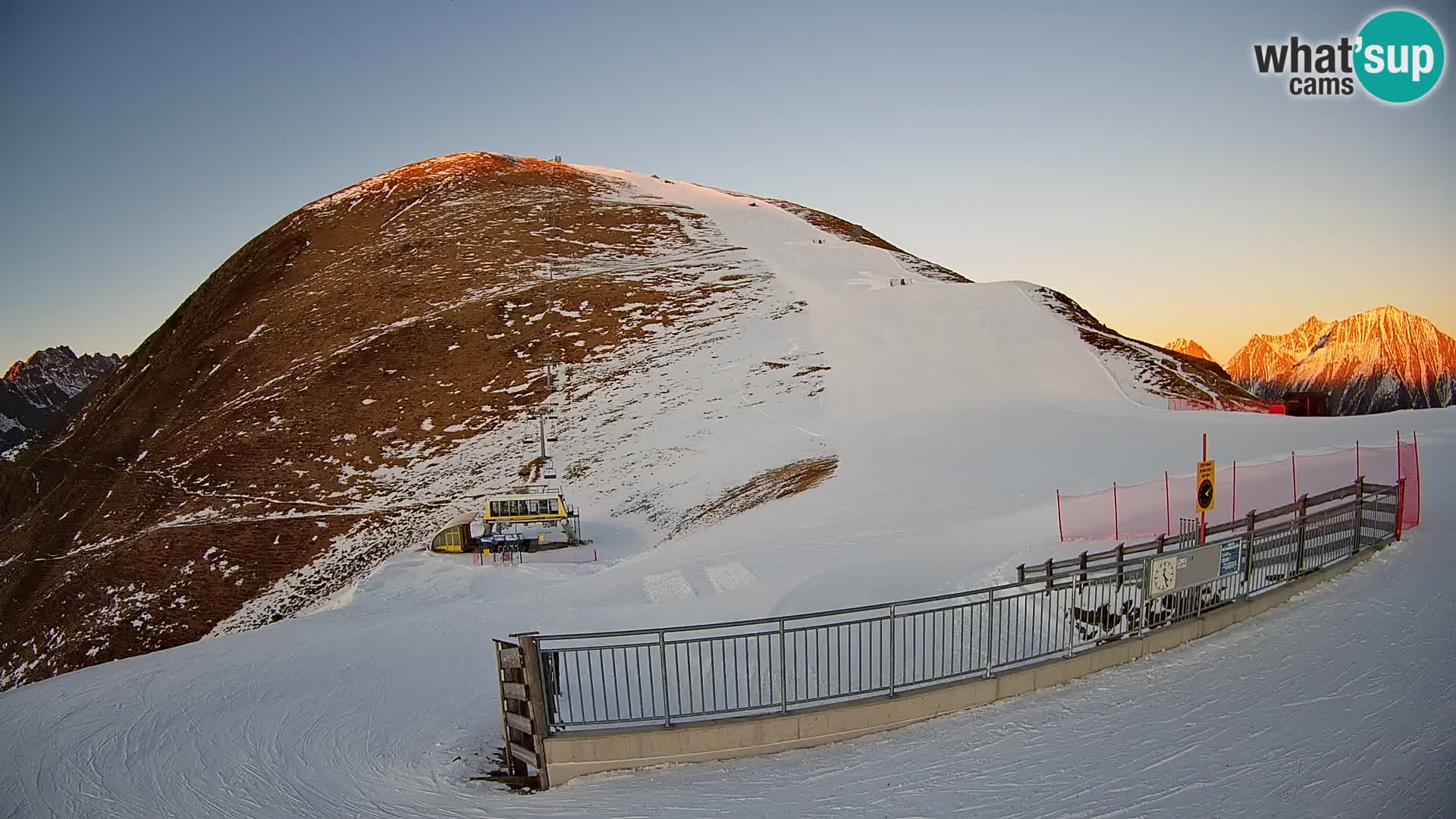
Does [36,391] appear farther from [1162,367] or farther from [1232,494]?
[1232,494]

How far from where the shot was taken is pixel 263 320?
6338cm

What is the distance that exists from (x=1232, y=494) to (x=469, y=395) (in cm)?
4069

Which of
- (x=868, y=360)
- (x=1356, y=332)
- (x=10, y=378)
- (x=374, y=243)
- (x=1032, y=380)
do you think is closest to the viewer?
(x=1032, y=380)

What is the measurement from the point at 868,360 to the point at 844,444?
1307 centimetres

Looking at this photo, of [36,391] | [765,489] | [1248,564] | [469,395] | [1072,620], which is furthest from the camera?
[36,391]

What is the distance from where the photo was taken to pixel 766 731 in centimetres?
945

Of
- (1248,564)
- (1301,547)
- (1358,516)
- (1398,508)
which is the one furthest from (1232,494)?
(1248,564)

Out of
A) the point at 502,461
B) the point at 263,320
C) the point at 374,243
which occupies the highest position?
the point at 374,243

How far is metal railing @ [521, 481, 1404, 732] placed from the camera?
964 centimetres

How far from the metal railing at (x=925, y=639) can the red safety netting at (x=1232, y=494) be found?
2791mm

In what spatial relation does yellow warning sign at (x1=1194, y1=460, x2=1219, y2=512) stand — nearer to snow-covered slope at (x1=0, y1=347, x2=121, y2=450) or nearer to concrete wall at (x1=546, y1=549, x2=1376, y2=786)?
concrete wall at (x1=546, y1=549, x2=1376, y2=786)

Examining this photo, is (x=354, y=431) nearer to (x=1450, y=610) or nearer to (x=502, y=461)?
(x=502, y=461)

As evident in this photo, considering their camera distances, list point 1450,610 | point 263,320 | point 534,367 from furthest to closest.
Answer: point 263,320, point 534,367, point 1450,610

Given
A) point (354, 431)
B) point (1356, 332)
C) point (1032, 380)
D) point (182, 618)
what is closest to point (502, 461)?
point (354, 431)
